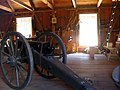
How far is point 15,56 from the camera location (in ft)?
10.2

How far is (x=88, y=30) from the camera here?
406 inches

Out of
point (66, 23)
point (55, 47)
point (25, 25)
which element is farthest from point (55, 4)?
point (55, 47)

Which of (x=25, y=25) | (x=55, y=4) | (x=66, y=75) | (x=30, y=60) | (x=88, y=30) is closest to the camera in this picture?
(x=66, y=75)

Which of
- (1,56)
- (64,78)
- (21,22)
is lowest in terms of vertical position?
(64,78)

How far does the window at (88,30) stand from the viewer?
10242 millimetres

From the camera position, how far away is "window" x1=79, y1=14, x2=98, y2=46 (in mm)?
10242

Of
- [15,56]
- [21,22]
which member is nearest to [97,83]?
[15,56]

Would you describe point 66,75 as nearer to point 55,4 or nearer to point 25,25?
point 55,4

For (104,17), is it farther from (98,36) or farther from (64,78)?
(64,78)

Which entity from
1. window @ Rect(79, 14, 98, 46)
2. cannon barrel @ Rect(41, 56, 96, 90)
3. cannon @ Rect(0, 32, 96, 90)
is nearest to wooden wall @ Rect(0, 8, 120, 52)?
window @ Rect(79, 14, 98, 46)

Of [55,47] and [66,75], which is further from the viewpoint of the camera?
[55,47]

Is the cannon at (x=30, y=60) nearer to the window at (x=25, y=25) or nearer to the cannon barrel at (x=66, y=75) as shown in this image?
the cannon barrel at (x=66, y=75)

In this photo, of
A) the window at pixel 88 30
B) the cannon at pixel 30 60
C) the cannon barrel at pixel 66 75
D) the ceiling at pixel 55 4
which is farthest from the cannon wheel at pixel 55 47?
the window at pixel 88 30

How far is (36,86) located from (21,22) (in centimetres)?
851
